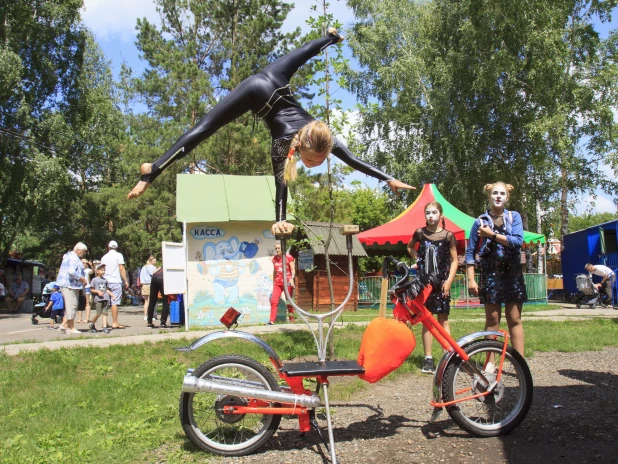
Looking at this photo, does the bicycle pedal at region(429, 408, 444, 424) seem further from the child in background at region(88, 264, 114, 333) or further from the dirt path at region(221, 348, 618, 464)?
the child in background at region(88, 264, 114, 333)

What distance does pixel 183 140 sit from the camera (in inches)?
158

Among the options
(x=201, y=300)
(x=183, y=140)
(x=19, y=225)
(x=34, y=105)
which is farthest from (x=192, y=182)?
(x=19, y=225)

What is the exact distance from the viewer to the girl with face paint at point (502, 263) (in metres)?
5.29

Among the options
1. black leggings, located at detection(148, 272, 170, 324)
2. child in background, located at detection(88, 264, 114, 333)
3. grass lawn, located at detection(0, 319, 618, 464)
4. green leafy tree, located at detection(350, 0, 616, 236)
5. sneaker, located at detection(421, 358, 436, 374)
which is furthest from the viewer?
green leafy tree, located at detection(350, 0, 616, 236)

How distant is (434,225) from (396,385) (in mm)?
1844

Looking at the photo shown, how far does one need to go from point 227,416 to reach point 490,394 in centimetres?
207

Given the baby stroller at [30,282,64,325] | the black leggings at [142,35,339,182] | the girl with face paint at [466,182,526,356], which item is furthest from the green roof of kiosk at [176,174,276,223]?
the black leggings at [142,35,339,182]

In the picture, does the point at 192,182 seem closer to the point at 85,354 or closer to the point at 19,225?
the point at 85,354

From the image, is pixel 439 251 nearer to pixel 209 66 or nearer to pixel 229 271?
pixel 229 271

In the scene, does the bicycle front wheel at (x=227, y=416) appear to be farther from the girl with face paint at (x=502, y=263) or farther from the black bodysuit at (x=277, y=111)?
the girl with face paint at (x=502, y=263)

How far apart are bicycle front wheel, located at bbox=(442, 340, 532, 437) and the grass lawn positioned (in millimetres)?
1186

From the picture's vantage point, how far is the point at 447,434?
434 centimetres

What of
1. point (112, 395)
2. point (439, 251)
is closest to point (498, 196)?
point (439, 251)

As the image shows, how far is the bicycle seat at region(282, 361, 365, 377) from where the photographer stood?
4.00 meters
